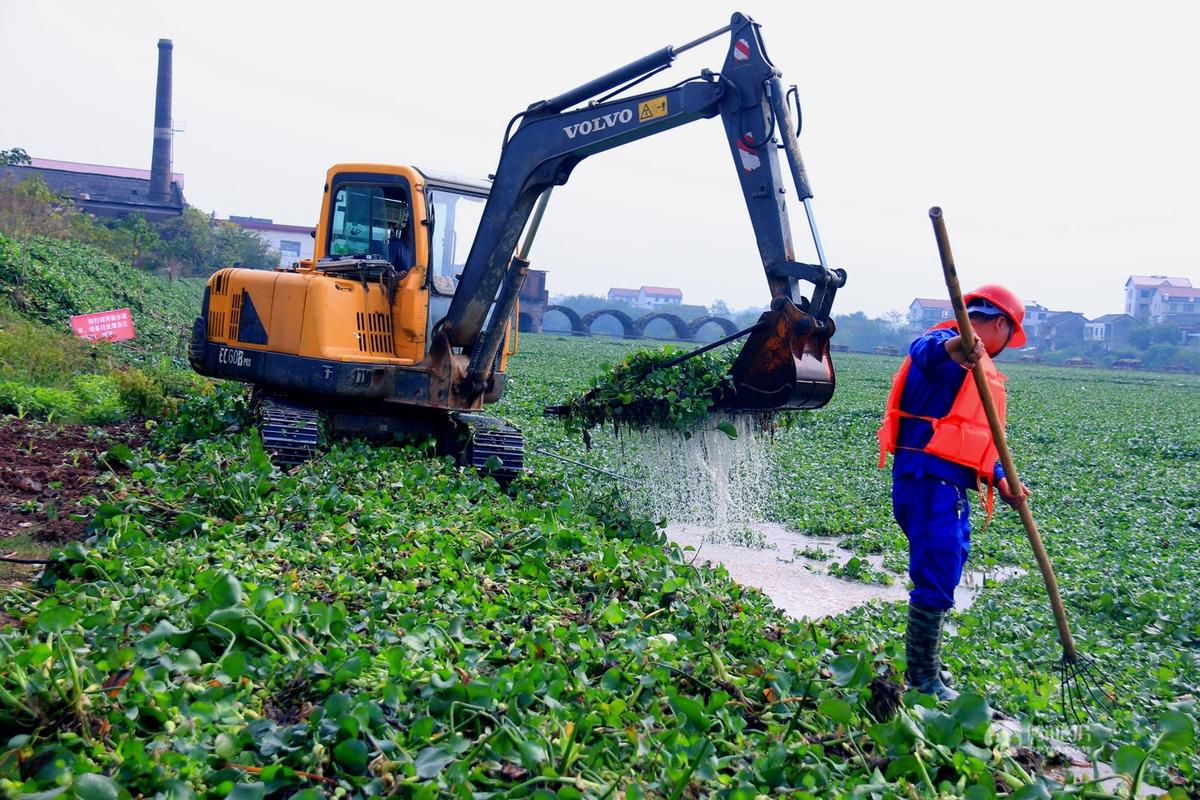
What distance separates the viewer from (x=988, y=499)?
5.22 metres

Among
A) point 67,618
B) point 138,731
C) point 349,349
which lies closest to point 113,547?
point 67,618

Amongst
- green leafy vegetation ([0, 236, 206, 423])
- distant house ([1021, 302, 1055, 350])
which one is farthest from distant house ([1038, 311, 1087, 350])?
green leafy vegetation ([0, 236, 206, 423])

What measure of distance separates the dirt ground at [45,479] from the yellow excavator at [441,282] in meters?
1.39

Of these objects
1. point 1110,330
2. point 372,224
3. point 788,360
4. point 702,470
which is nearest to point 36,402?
point 372,224

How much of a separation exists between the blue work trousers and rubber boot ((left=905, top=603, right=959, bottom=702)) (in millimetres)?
54

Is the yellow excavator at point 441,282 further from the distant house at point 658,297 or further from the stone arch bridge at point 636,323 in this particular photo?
the distant house at point 658,297

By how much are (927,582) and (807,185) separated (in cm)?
313

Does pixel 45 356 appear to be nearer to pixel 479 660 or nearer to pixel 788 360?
pixel 788 360

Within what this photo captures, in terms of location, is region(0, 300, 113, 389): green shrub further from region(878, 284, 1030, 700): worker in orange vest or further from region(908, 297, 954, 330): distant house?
region(908, 297, 954, 330): distant house

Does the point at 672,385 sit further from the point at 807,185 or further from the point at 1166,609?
the point at 1166,609

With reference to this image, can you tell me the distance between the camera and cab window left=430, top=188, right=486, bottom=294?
337 inches

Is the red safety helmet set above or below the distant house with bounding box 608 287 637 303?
below

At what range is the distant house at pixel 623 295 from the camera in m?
132

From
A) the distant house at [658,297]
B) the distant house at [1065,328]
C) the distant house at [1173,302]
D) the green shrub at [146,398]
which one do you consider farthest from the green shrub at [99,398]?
the distant house at [658,297]
